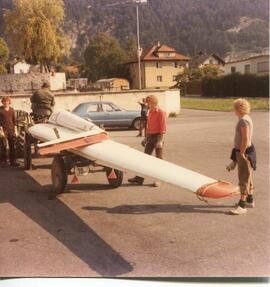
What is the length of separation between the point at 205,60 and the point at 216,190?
82413mm

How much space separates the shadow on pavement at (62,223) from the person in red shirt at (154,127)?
2.18 metres

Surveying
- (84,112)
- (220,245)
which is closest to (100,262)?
(220,245)

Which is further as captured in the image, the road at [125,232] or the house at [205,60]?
the house at [205,60]

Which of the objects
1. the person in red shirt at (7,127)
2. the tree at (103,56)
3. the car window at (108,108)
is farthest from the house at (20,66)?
the person in red shirt at (7,127)

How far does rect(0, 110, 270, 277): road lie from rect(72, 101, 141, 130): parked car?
983 centimetres

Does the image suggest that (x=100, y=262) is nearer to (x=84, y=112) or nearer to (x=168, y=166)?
(x=168, y=166)

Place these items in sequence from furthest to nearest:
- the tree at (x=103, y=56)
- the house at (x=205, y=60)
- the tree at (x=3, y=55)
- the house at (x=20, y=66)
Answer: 1. the house at (x=205, y=60)
2. the tree at (x=103, y=56)
3. the tree at (x=3, y=55)
4. the house at (x=20, y=66)

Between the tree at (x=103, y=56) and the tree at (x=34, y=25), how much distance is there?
940 inches

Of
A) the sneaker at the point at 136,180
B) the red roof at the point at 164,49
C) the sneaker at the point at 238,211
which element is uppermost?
the red roof at the point at 164,49

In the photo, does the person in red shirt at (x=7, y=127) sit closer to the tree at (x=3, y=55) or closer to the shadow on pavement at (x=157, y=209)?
the shadow on pavement at (x=157, y=209)

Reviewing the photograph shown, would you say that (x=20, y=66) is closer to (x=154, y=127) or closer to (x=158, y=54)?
(x=158, y=54)

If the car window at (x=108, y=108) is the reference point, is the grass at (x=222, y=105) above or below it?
below

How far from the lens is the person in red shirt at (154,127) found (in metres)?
9.52

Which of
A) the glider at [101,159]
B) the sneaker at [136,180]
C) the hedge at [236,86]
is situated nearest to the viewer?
the glider at [101,159]
